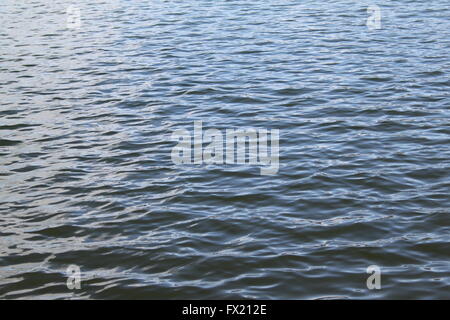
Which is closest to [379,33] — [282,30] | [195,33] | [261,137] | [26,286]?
[282,30]

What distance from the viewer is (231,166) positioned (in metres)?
11.8

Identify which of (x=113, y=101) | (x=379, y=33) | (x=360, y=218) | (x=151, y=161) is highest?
(x=379, y=33)

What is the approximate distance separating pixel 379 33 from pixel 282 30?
9.02 ft

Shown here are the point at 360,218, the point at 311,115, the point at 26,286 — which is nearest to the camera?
the point at 26,286

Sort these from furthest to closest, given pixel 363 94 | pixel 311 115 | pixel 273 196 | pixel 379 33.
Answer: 1. pixel 379 33
2. pixel 363 94
3. pixel 311 115
4. pixel 273 196

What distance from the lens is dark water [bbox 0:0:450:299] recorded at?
8734mm

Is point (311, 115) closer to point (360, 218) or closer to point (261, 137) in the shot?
point (261, 137)

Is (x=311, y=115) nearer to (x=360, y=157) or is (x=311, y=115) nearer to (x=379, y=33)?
(x=360, y=157)

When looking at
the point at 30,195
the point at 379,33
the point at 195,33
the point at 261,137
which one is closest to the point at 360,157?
the point at 261,137

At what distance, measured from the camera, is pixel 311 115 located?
46.1ft

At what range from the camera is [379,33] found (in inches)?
783

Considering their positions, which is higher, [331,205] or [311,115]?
[311,115]

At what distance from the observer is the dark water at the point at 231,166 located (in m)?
8.73

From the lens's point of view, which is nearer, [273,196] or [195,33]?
Answer: [273,196]
